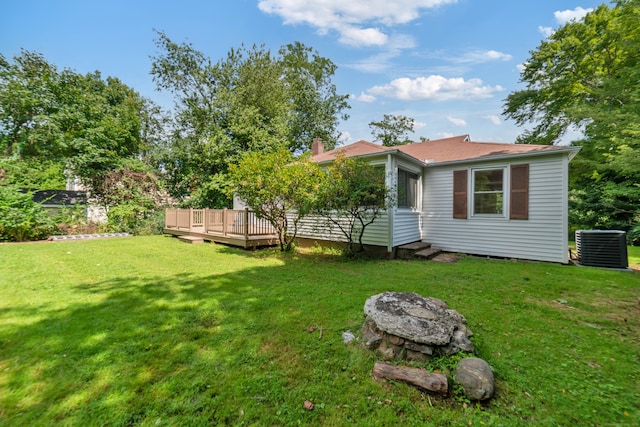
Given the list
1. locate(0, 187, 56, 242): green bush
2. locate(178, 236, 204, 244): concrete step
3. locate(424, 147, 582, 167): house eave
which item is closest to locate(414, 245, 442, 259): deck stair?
locate(424, 147, 582, 167): house eave

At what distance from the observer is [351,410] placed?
5.94ft

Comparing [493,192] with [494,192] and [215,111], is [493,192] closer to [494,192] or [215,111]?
[494,192]

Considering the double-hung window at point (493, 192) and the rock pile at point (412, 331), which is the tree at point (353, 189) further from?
the rock pile at point (412, 331)

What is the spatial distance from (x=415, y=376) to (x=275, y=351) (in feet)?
4.20

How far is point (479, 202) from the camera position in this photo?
7824 millimetres

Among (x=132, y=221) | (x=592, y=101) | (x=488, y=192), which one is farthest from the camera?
(x=592, y=101)

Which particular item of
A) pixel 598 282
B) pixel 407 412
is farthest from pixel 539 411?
pixel 598 282

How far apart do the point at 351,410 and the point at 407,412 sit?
1.27 feet

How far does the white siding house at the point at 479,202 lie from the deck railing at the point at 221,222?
1.63 m

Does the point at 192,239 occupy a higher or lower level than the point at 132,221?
lower

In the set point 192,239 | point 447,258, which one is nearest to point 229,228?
point 192,239

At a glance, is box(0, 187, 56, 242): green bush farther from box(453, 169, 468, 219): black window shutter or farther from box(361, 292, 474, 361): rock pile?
box(453, 169, 468, 219): black window shutter

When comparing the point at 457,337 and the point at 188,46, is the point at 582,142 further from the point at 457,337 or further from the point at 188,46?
the point at 188,46

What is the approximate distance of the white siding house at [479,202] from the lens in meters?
6.69
